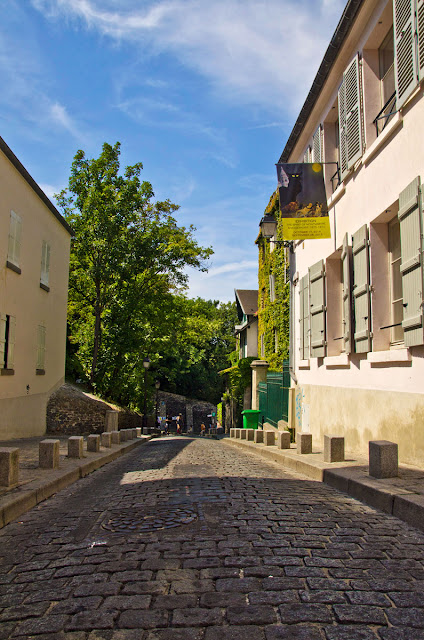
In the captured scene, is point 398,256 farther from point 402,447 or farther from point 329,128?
point 329,128

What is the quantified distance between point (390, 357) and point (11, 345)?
10.1 meters

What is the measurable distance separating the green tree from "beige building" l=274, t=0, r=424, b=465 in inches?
487

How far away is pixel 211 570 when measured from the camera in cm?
353

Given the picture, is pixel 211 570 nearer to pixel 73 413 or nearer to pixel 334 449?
pixel 334 449

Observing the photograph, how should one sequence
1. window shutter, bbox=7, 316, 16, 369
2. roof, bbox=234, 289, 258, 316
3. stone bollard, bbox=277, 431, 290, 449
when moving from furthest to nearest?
1. roof, bbox=234, 289, 258, 316
2. window shutter, bbox=7, 316, 16, 369
3. stone bollard, bbox=277, 431, 290, 449

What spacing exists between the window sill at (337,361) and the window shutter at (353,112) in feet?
12.1

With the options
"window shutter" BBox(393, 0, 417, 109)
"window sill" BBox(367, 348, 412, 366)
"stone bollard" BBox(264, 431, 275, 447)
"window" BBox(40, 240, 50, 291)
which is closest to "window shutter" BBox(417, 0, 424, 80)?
"window shutter" BBox(393, 0, 417, 109)

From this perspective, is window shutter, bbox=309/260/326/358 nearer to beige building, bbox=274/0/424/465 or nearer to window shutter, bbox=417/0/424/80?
beige building, bbox=274/0/424/465

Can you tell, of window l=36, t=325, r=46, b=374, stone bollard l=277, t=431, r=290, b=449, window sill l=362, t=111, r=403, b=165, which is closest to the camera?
window sill l=362, t=111, r=403, b=165

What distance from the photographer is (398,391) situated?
26.4ft

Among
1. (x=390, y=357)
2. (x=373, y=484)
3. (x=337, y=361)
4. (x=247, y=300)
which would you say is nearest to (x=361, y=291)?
(x=390, y=357)

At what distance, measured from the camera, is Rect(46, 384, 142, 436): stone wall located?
18.7 meters

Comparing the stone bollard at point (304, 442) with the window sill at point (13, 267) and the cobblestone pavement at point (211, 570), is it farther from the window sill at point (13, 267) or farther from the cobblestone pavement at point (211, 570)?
the window sill at point (13, 267)

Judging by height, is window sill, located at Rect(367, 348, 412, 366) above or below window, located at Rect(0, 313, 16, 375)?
below
